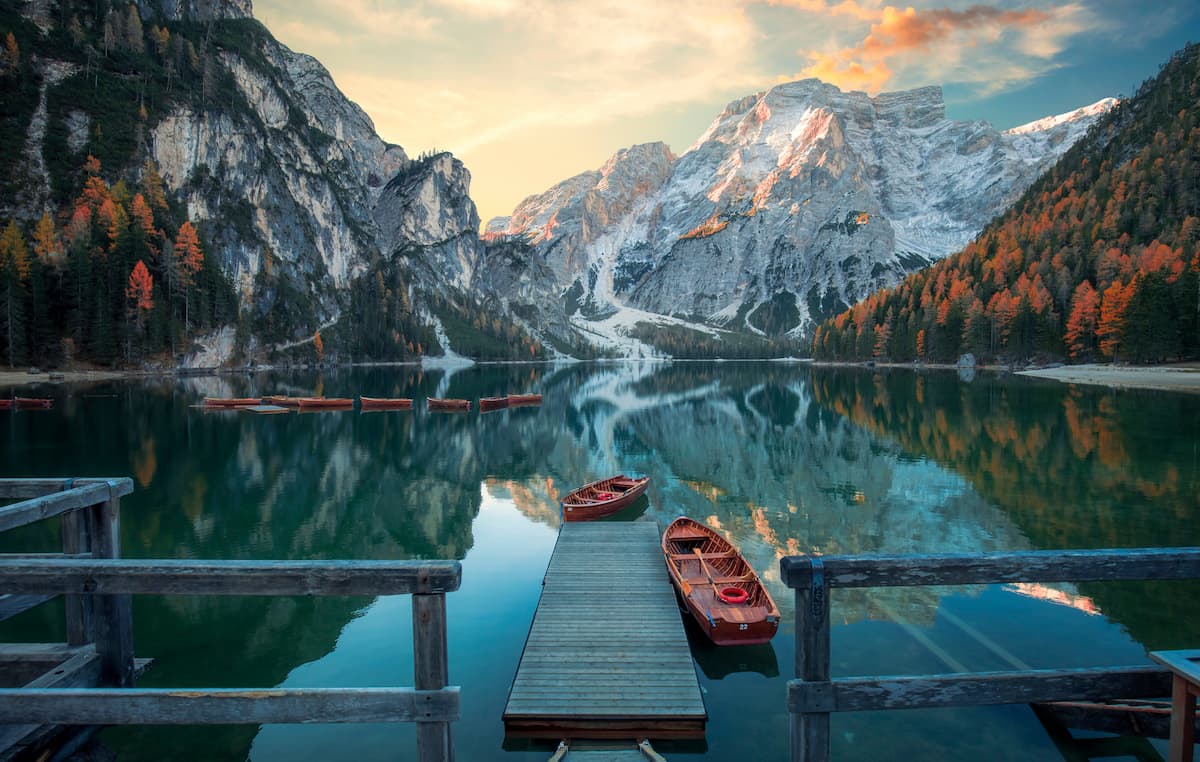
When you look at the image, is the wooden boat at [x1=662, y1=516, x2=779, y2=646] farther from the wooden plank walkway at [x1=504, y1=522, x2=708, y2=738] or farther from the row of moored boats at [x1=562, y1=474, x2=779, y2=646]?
the wooden plank walkway at [x1=504, y1=522, x2=708, y2=738]

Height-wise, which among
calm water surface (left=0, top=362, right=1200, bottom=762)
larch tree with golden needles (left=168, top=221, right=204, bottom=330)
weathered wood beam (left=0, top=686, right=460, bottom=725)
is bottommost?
calm water surface (left=0, top=362, right=1200, bottom=762)

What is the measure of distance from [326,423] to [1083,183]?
594 ft

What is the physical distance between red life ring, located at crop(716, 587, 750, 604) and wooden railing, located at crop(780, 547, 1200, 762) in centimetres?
767

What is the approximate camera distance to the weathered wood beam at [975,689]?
663 centimetres

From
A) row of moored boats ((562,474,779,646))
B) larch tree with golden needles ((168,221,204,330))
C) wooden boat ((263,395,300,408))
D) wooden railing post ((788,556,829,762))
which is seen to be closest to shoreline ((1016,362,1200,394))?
row of moored boats ((562,474,779,646))

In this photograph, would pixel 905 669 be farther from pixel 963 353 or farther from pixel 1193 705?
pixel 963 353

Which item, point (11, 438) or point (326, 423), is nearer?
point (11, 438)

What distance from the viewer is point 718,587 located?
15.4 metres

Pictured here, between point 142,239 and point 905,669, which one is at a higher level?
point 142,239

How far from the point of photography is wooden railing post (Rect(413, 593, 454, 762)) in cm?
635

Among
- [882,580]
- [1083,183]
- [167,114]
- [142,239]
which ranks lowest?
[882,580]

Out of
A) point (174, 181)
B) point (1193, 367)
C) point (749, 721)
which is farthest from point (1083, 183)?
point (174, 181)

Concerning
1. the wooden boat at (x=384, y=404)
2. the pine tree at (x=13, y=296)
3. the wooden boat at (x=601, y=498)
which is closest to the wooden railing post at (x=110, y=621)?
the wooden boat at (x=601, y=498)

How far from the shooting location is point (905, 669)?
514 inches
